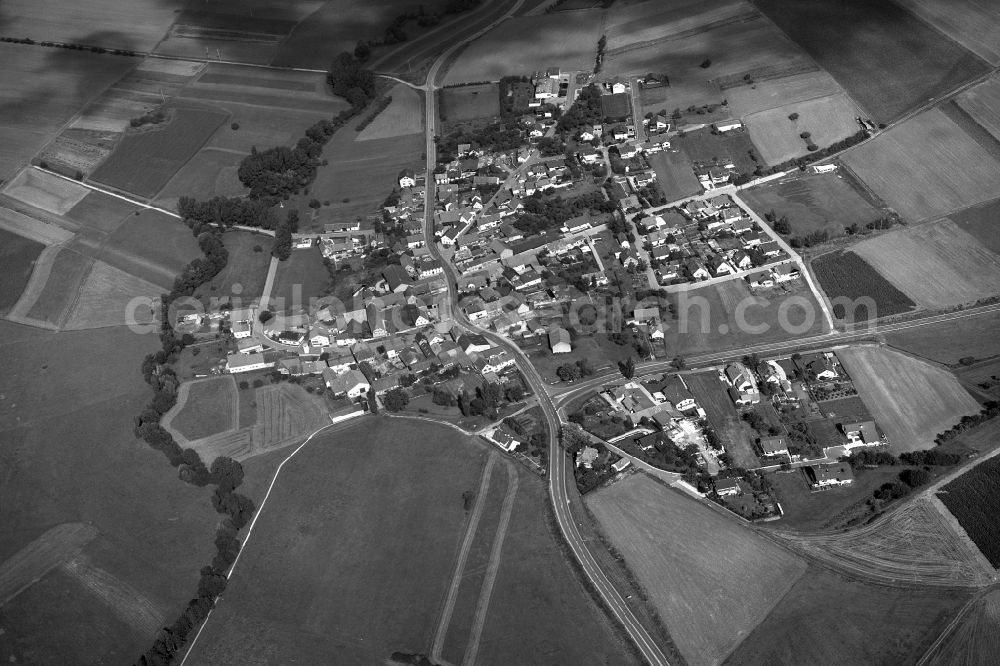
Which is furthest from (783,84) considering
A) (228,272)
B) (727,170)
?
(228,272)

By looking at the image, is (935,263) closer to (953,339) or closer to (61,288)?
(953,339)

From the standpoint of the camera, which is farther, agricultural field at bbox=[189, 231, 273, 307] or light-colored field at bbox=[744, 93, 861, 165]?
light-colored field at bbox=[744, 93, 861, 165]

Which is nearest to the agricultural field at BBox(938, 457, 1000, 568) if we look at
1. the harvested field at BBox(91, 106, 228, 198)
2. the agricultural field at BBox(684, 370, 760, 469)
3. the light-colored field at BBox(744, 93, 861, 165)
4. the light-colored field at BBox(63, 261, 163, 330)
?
the agricultural field at BBox(684, 370, 760, 469)

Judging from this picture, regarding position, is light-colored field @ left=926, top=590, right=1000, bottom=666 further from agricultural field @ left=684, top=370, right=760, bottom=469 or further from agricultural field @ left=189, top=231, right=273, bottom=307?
agricultural field @ left=189, top=231, right=273, bottom=307

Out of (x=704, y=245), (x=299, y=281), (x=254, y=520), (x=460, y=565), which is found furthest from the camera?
(x=299, y=281)

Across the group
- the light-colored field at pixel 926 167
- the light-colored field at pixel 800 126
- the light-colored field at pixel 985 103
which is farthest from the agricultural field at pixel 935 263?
the light-colored field at pixel 985 103

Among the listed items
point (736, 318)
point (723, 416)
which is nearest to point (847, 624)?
point (723, 416)

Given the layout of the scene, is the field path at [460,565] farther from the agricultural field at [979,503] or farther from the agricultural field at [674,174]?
the agricultural field at [674,174]
